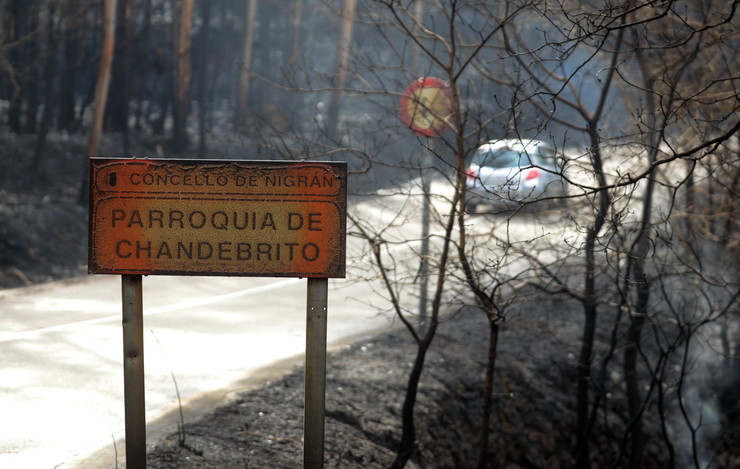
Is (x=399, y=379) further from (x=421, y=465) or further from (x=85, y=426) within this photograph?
(x=85, y=426)

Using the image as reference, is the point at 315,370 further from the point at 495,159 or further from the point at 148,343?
the point at 148,343

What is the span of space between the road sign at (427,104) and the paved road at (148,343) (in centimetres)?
50

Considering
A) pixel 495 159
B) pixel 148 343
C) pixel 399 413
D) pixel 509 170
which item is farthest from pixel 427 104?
pixel 148 343

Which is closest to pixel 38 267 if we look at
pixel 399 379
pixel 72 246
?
pixel 72 246

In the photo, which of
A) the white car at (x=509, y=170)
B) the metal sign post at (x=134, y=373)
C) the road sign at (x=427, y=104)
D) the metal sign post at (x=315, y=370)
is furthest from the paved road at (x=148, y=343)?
the metal sign post at (x=315, y=370)

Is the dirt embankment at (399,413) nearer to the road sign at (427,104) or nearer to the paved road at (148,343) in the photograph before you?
the paved road at (148,343)

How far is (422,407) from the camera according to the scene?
8.19 meters

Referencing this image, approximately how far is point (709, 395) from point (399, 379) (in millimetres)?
6169

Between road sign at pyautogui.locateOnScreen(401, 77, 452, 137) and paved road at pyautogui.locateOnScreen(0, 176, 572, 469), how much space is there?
50cm

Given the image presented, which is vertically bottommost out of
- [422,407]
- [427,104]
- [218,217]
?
[422,407]

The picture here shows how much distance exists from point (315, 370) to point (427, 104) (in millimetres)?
3006

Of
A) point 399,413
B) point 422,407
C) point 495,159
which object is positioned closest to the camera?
point 495,159

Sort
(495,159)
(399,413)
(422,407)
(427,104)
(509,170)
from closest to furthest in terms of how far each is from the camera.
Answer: (509,170), (427,104), (495,159), (399,413), (422,407)

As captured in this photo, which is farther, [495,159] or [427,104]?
[495,159]
